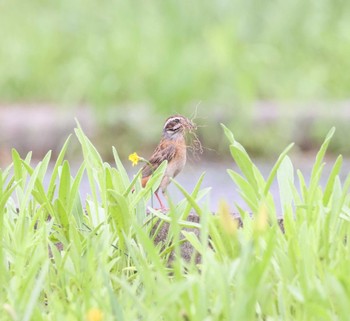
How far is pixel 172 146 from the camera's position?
14.8ft

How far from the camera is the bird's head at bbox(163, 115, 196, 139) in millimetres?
4335

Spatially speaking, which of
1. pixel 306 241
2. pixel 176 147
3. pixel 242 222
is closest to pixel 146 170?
pixel 176 147

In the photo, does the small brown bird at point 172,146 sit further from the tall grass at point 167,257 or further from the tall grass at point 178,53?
the tall grass at point 178,53

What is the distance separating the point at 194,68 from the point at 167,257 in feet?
16.3

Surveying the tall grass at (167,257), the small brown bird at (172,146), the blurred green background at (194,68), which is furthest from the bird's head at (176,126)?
the blurred green background at (194,68)

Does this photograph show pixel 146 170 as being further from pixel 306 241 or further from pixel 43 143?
pixel 43 143

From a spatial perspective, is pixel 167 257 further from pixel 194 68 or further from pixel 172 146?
pixel 194 68

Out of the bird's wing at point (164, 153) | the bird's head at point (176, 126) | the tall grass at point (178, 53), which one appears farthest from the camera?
the tall grass at point (178, 53)

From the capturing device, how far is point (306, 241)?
3279 millimetres

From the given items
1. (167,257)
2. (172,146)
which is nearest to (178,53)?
(172,146)

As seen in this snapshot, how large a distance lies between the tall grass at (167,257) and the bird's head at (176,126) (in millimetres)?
302

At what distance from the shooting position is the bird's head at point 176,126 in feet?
14.2

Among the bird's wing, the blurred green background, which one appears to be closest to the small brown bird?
the bird's wing

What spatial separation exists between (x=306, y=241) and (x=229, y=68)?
17.7 ft
